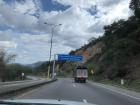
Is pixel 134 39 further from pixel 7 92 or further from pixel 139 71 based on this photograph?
pixel 7 92

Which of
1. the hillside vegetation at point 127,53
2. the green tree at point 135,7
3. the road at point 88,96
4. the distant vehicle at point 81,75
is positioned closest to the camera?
the road at point 88,96

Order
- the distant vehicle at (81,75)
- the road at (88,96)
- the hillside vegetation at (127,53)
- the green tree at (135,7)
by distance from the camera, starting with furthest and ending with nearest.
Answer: the green tree at (135,7) → the distant vehicle at (81,75) → the hillside vegetation at (127,53) → the road at (88,96)

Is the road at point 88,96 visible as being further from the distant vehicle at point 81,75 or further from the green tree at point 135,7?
the green tree at point 135,7

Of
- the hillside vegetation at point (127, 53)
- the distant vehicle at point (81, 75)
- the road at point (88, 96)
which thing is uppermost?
the hillside vegetation at point (127, 53)

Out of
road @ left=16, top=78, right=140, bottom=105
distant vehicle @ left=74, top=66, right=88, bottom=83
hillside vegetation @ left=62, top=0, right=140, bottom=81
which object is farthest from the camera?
distant vehicle @ left=74, top=66, right=88, bottom=83

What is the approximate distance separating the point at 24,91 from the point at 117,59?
52.7m

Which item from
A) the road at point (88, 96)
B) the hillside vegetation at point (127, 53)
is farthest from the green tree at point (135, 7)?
the road at point (88, 96)

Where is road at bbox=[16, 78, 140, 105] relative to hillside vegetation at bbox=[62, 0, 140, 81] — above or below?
below

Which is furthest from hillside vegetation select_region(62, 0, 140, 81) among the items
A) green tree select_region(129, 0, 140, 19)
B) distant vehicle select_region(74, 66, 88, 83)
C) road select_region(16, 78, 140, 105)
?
road select_region(16, 78, 140, 105)

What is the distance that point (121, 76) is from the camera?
79.4m

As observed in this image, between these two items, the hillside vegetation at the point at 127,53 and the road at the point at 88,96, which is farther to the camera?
the hillside vegetation at the point at 127,53

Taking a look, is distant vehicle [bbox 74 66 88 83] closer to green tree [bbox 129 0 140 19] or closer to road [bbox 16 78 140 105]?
green tree [bbox 129 0 140 19]

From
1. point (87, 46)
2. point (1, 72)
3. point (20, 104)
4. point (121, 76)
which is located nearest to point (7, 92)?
point (20, 104)

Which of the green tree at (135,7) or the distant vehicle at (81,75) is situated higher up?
the green tree at (135,7)
